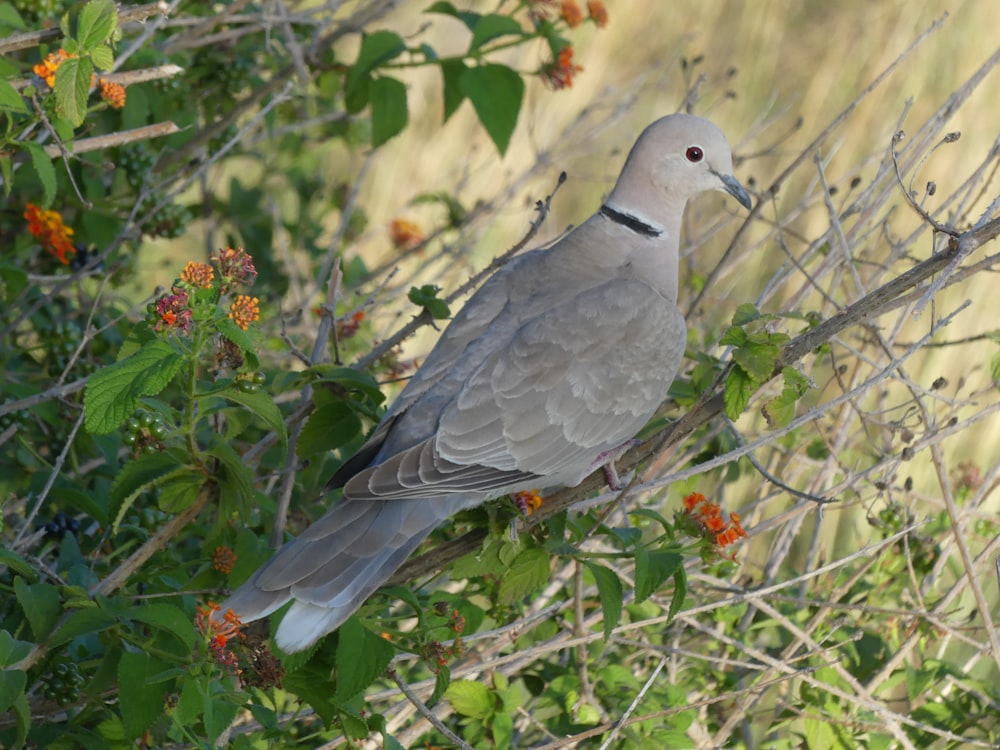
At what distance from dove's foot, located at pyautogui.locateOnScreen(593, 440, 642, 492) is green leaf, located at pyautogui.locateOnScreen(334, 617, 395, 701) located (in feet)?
2.31

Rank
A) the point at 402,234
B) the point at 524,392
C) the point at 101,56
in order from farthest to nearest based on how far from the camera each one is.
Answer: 1. the point at 402,234
2. the point at 524,392
3. the point at 101,56

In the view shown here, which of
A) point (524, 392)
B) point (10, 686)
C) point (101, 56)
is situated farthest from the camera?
point (524, 392)

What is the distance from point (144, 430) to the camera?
1.87 m

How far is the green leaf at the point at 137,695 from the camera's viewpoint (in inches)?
70.7

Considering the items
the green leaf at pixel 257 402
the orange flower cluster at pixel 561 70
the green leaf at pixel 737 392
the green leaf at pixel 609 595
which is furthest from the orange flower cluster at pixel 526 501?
the orange flower cluster at pixel 561 70

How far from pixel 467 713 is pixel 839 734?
32.5 inches

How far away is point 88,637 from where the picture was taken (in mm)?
2168

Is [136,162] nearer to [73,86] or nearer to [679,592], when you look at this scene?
[73,86]

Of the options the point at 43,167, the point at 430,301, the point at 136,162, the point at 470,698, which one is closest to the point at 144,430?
the point at 43,167

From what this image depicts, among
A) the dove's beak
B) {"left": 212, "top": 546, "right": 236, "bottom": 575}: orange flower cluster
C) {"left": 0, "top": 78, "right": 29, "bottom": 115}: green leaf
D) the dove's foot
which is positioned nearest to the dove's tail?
{"left": 212, "top": 546, "right": 236, "bottom": 575}: orange flower cluster

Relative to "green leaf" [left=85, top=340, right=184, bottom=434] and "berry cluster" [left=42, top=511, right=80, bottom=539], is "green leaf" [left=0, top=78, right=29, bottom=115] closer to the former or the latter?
"green leaf" [left=85, top=340, right=184, bottom=434]

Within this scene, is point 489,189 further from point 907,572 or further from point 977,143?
point 907,572

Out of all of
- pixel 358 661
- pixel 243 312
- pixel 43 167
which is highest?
pixel 43 167

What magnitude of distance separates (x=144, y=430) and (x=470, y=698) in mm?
830
